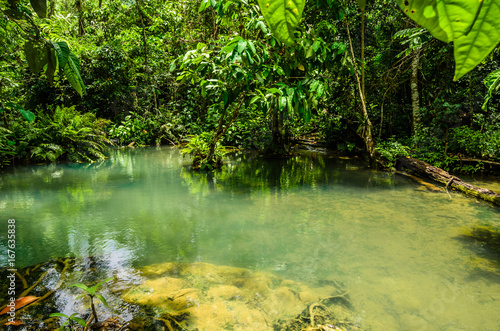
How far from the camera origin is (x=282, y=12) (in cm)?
24

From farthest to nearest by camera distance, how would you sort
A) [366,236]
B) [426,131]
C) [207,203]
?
[426,131], [207,203], [366,236]

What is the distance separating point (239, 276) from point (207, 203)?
5.65ft

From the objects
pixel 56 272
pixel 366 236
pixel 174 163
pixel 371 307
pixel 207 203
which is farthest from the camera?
pixel 174 163

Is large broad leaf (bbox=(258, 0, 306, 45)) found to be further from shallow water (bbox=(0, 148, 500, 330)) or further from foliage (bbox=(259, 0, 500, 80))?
shallow water (bbox=(0, 148, 500, 330))

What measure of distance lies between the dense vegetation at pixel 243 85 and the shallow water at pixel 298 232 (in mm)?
1257

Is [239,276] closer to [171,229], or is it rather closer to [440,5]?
[171,229]

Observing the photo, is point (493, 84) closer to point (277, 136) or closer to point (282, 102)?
point (282, 102)

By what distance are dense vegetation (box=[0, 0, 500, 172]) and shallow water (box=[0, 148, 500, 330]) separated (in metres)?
1.26

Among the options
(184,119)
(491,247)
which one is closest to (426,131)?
(491,247)

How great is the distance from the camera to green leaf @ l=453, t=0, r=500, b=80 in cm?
19

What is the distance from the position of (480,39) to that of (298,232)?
2821 mm

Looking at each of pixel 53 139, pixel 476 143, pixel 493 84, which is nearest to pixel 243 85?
pixel 493 84

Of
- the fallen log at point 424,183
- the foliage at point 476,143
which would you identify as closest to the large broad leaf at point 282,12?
the fallen log at point 424,183

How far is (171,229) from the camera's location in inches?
115
